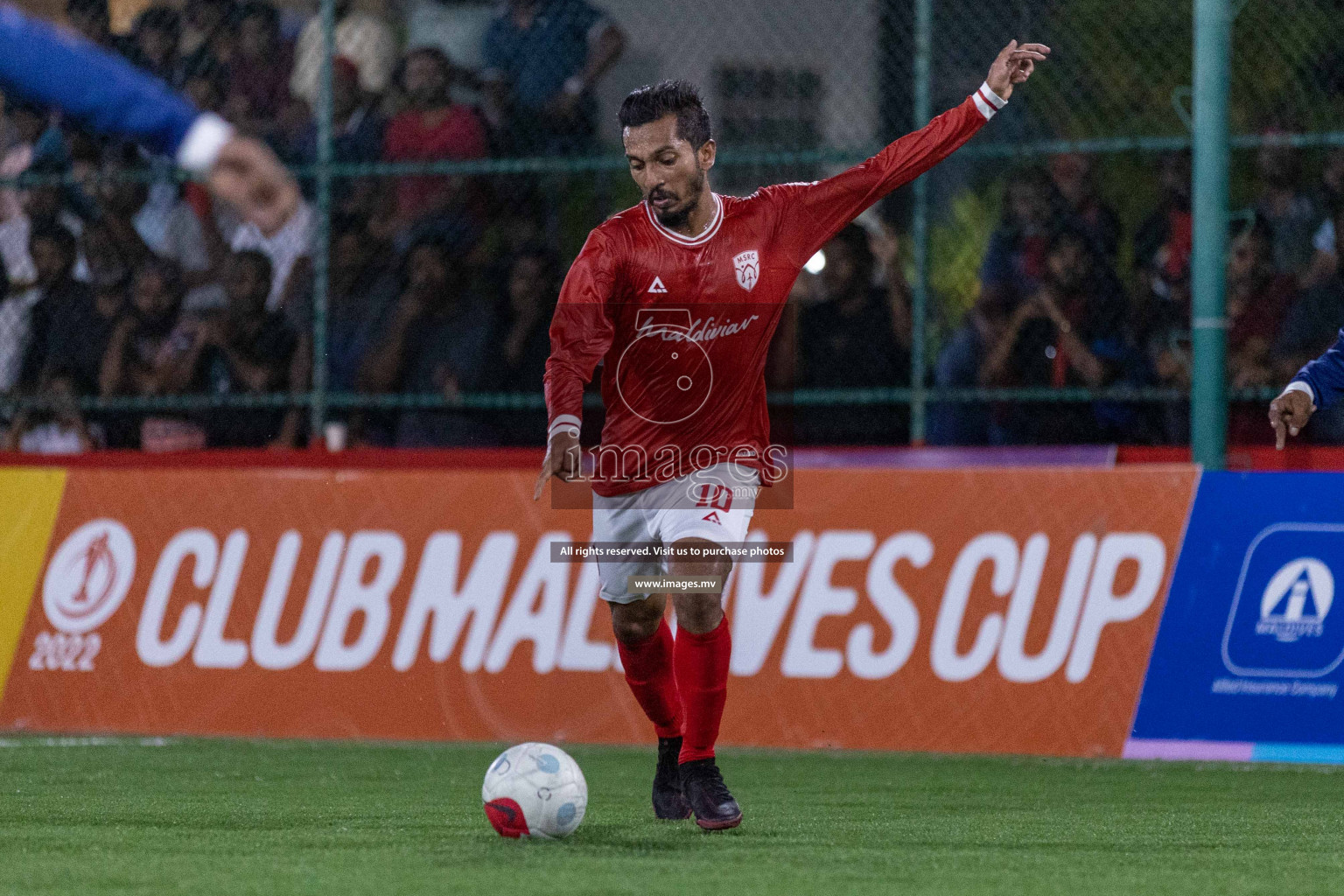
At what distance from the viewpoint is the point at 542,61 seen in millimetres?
10211

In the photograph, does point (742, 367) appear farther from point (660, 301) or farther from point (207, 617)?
point (207, 617)

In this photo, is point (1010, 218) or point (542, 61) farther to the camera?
point (542, 61)

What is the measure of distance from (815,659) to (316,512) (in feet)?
7.95

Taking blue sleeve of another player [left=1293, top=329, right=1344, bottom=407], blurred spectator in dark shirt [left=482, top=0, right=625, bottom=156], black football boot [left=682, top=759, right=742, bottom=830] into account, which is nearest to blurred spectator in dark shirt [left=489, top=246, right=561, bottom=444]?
blurred spectator in dark shirt [left=482, top=0, right=625, bottom=156]

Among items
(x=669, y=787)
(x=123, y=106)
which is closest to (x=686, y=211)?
(x=669, y=787)

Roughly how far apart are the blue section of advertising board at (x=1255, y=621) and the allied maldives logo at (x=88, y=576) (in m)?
4.64

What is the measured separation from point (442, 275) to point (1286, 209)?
161 inches

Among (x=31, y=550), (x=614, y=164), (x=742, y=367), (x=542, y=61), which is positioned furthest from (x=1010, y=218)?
(x=31, y=550)

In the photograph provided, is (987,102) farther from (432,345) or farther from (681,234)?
(432,345)

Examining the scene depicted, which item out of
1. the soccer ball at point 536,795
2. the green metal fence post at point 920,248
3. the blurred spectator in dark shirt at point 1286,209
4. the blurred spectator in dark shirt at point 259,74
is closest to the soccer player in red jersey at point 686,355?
the soccer ball at point 536,795

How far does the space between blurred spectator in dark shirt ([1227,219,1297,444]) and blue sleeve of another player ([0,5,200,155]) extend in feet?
17.4

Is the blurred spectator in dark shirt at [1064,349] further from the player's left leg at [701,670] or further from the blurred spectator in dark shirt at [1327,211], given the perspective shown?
the player's left leg at [701,670]

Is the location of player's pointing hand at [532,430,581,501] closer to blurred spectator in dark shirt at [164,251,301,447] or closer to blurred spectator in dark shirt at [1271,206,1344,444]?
blurred spectator in dark shirt at [1271,206,1344,444]

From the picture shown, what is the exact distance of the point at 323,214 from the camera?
33.0 ft
